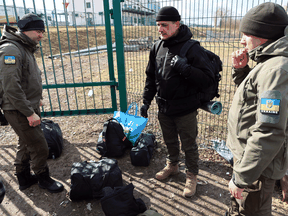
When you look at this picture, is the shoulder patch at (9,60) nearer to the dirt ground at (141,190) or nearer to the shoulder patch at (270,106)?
the dirt ground at (141,190)

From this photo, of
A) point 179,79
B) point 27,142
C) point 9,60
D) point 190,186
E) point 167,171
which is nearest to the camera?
point 9,60

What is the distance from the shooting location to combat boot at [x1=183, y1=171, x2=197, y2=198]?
9.48ft

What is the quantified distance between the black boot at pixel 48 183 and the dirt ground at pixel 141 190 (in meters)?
0.08

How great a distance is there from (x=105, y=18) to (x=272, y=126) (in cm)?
325

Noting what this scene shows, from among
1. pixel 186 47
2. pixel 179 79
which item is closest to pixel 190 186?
pixel 179 79

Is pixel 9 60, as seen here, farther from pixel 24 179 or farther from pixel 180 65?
pixel 180 65

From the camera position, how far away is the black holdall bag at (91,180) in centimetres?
277

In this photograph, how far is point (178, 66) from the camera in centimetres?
236

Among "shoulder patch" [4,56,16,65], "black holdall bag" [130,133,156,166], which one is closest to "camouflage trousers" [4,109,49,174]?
"shoulder patch" [4,56,16,65]

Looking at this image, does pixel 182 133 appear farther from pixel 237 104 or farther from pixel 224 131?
pixel 224 131

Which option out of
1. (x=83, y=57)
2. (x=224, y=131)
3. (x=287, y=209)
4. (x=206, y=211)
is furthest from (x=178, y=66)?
(x=83, y=57)

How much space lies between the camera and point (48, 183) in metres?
3.08

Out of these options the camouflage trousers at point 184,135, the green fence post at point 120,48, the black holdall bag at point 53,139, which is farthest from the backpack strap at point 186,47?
the black holdall bag at point 53,139

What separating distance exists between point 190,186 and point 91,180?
136cm
